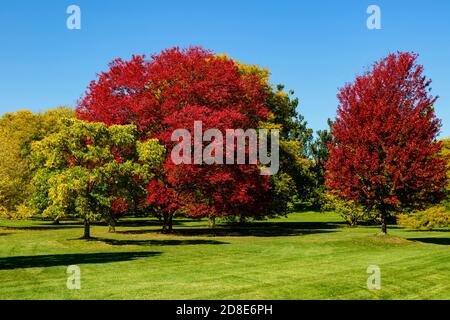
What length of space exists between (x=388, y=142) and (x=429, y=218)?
17.3m

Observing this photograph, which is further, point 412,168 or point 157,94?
point 157,94

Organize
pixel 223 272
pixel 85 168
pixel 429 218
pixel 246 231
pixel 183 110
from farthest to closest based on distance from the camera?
pixel 429 218 → pixel 246 231 → pixel 183 110 → pixel 85 168 → pixel 223 272

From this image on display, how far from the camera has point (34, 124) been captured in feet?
176

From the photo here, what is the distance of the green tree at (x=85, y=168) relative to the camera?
23922mm

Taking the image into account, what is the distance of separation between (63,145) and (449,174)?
26.6 meters

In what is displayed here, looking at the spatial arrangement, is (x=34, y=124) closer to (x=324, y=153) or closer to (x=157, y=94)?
(x=157, y=94)

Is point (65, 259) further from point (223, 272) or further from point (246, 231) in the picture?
point (246, 231)

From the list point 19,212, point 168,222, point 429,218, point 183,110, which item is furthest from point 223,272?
point 429,218

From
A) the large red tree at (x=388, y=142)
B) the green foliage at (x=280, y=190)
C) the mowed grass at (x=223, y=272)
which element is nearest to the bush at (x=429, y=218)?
the green foliage at (x=280, y=190)

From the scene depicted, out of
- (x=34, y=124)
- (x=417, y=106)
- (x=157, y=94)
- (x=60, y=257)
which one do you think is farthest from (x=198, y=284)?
(x=34, y=124)

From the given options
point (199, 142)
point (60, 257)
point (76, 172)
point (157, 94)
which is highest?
point (157, 94)

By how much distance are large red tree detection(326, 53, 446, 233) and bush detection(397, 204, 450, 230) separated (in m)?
13.0

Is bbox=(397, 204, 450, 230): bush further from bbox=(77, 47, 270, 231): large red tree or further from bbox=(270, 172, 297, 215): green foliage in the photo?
bbox=(77, 47, 270, 231): large red tree

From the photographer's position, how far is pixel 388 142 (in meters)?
25.4
